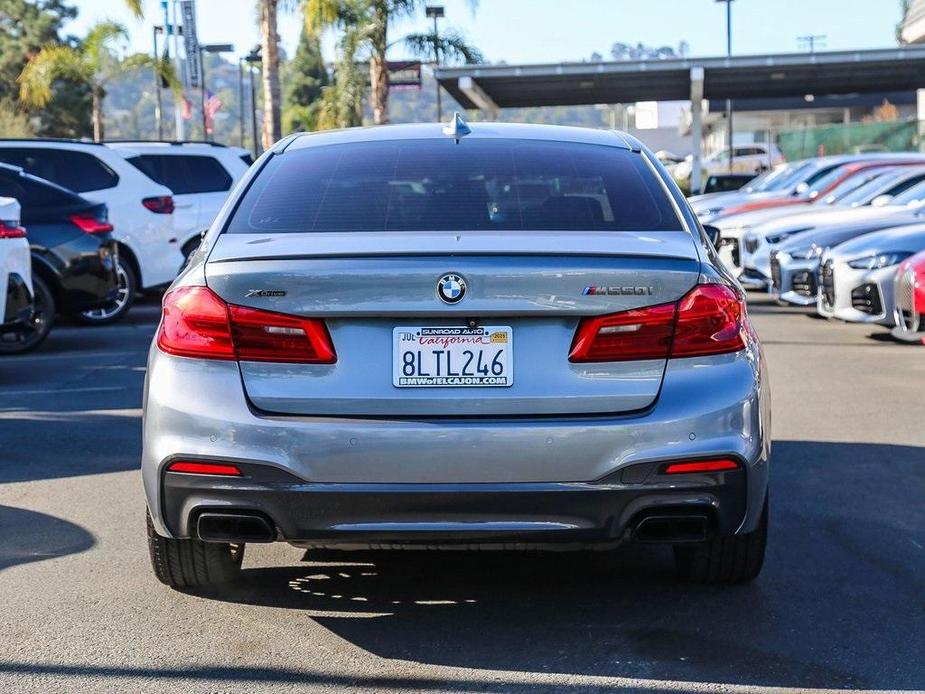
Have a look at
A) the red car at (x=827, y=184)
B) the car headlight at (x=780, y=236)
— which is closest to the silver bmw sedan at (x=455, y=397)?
the car headlight at (x=780, y=236)

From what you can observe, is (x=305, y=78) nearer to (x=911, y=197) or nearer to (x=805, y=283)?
(x=911, y=197)

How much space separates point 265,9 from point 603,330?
2850 cm

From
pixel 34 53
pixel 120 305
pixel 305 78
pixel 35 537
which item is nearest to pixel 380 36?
pixel 120 305

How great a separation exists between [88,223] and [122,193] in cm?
289

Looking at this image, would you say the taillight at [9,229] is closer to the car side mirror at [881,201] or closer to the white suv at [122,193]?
the white suv at [122,193]

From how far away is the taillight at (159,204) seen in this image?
15.8 m

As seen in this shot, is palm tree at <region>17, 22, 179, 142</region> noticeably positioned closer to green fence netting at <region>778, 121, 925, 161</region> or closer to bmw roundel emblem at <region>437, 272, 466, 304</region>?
green fence netting at <region>778, 121, 925, 161</region>

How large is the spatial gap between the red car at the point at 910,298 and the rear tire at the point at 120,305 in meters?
7.59

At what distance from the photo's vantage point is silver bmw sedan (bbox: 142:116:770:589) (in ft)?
13.6

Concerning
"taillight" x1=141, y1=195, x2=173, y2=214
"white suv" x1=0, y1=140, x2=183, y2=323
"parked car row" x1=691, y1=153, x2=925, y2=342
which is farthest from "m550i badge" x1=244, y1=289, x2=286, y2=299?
"taillight" x1=141, y1=195, x2=173, y2=214

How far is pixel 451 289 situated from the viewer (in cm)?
416

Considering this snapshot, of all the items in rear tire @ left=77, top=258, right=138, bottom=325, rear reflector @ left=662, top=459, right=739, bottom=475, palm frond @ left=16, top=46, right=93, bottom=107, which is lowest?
rear tire @ left=77, top=258, right=138, bottom=325

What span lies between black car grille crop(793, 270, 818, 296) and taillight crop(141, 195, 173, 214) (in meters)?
6.72

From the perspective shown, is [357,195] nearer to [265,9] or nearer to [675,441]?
[675,441]
